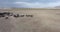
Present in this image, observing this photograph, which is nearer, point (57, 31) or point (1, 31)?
point (1, 31)

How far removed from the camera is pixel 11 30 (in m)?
11.2

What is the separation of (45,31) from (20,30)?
5.48 ft

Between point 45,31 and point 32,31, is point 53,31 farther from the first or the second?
point 32,31

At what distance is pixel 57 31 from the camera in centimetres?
1142

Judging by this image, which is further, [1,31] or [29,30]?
[29,30]

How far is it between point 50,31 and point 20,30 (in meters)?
2.03

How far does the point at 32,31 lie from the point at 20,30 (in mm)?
808

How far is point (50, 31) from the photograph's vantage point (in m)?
11.4

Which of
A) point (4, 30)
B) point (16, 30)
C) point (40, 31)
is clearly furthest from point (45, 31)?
point (4, 30)

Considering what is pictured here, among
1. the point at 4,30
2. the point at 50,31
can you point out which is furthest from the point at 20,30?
the point at 50,31

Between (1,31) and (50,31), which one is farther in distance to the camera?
(50,31)

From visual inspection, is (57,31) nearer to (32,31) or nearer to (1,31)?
(32,31)

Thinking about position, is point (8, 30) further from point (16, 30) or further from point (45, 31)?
point (45, 31)

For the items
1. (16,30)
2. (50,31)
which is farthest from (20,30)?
(50,31)
